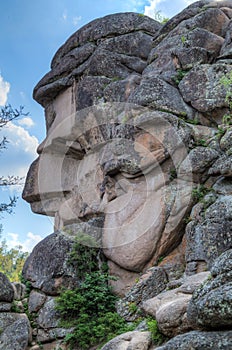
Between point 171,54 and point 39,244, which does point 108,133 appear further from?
point 39,244

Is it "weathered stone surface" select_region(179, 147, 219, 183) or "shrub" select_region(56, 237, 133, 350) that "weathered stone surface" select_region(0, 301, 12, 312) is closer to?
"shrub" select_region(56, 237, 133, 350)

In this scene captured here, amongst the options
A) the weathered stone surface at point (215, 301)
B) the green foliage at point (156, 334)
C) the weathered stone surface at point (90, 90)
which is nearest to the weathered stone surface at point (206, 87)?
the weathered stone surface at point (90, 90)

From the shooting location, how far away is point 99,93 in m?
20.9

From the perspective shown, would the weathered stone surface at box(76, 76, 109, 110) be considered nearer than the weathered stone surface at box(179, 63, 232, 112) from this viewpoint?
No

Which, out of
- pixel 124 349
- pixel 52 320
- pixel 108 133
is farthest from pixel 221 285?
pixel 108 133

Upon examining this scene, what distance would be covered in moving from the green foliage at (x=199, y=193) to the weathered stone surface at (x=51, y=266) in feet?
17.0

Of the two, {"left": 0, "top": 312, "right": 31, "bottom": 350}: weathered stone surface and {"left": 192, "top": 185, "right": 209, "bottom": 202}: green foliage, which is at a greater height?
{"left": 192, "top": 185, "right": 209, "bottom": 202}: green foliage

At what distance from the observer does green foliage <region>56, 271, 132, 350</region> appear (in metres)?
13.2

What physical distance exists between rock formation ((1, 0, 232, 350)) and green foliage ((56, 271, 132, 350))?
47 centimetres

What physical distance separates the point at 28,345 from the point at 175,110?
1026 cm

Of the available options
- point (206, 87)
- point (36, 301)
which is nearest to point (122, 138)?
point (206, 87)

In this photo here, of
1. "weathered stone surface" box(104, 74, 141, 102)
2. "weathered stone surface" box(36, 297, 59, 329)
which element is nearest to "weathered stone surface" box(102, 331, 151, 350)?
"weathered stone surface" box(36, 297, 59, 329)

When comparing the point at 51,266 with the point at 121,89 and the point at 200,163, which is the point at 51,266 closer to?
the point at 200,163

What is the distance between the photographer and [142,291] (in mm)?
13836
